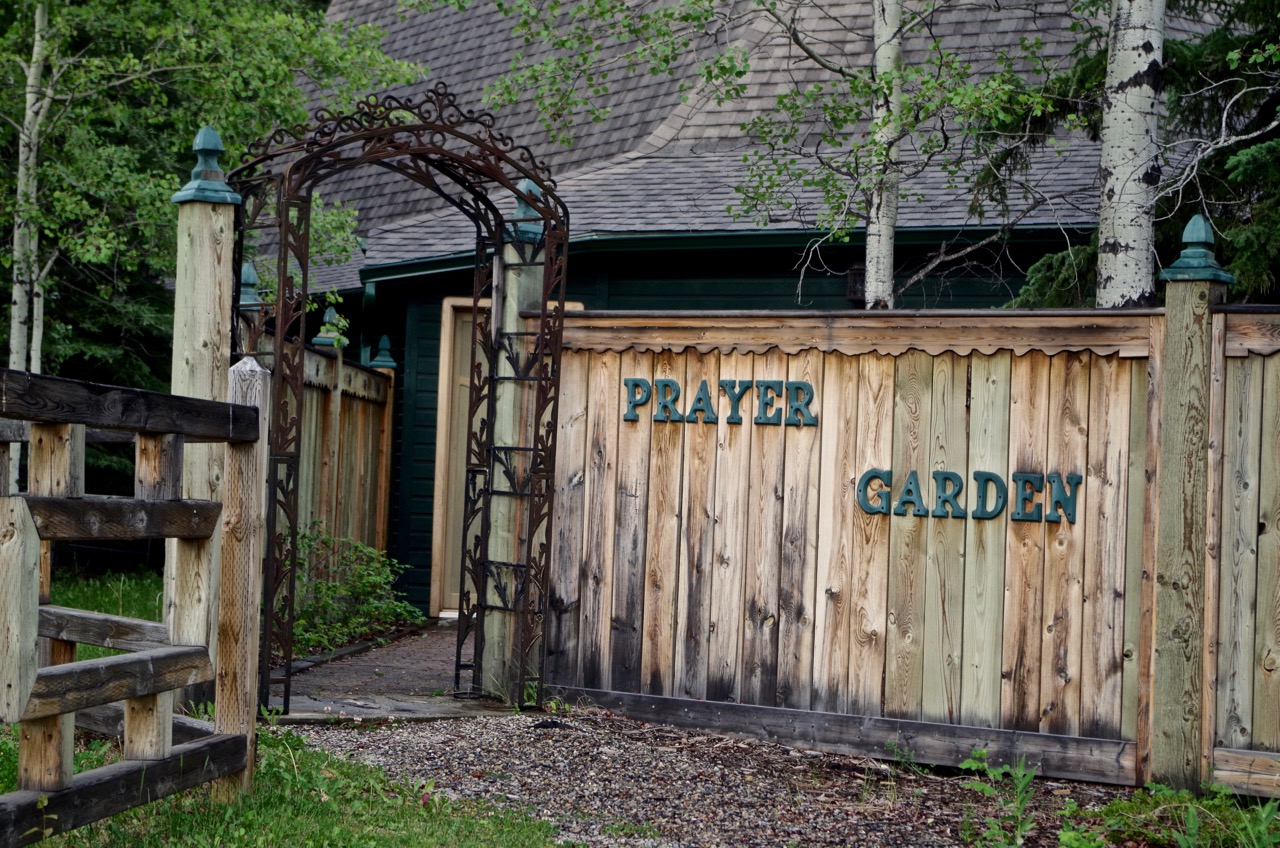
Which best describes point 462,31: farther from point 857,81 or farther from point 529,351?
point 529,351

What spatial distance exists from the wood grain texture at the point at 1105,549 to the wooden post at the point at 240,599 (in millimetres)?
3399

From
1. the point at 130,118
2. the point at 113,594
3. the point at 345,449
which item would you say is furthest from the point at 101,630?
the point at 130,118

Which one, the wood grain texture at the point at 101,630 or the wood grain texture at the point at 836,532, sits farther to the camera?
the wood grain texture at the point at 836,532

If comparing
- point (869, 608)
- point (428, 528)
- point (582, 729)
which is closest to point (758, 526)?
point (869, 608)

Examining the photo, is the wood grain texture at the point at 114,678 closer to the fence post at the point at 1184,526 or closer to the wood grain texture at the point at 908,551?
the wood grain texture at the point at 908,551

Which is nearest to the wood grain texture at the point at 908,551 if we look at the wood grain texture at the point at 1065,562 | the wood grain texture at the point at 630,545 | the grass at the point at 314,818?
the wood grain texture at the point at 1065,562

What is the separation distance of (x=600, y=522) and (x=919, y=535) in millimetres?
1586

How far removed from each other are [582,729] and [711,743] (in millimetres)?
592

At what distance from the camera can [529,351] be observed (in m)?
6.98

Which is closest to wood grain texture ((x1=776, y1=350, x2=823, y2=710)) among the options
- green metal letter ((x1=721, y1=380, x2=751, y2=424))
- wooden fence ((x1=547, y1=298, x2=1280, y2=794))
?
wooden fence ((x1=547, y1=298, x2=1280, y2=794))

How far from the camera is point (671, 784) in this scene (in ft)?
18.1

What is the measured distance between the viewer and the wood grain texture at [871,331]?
19.5 feet

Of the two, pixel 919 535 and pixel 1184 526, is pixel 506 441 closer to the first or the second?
pixel 919 535

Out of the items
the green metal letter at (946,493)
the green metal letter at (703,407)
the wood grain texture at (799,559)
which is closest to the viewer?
the green metal letter at (946,493)
